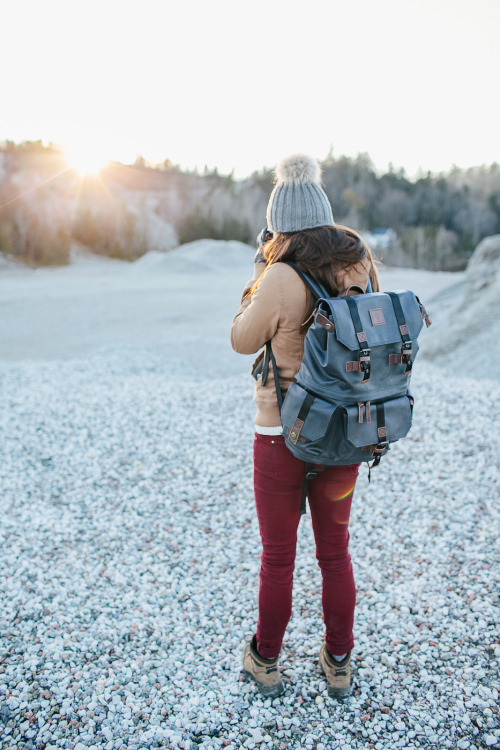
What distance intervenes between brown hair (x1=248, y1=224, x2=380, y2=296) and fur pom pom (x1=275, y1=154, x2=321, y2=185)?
216mm

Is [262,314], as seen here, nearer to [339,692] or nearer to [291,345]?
[291,345]

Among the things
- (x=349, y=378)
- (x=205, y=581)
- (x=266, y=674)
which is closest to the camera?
(x=349, y=378)

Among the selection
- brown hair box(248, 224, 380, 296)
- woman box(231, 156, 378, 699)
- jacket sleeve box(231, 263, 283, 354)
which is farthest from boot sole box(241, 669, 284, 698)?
brown hair box(248, 224, 380, 296)

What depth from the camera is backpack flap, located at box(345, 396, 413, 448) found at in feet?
6.31

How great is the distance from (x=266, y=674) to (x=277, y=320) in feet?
5.57

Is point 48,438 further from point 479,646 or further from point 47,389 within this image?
point 479,646

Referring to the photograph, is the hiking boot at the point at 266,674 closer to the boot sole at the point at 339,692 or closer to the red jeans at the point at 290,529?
the red jeans at the point at 290,529

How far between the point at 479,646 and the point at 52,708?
85.1 inches

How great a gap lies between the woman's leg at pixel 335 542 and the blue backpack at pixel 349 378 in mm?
151

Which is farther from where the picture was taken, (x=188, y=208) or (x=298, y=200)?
(x=188, y=208)

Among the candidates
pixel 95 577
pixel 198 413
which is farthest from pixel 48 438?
pixel 95 577

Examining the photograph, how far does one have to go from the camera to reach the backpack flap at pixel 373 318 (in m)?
1.86

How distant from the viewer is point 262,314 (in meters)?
1.95

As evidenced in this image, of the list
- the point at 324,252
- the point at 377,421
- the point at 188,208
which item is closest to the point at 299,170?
the point at 324,252
